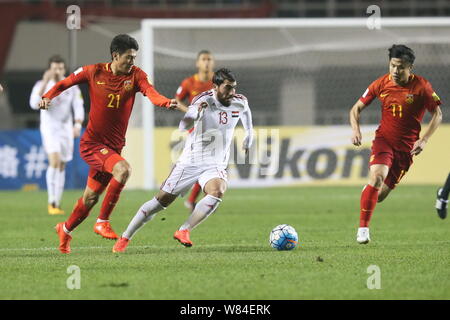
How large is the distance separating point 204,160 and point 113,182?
89 cm

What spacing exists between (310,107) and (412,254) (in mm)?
13715

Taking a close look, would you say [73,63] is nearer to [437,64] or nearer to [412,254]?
[437,64]

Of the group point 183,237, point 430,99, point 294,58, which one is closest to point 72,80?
point 183,237

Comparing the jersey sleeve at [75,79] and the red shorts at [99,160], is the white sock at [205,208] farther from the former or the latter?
the jersey sleeve at [75,79]

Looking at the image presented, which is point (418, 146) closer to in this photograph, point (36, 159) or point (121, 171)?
point (121, 171)

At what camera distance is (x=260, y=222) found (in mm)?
12695

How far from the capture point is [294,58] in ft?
71.2

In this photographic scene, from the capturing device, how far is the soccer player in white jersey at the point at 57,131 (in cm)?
1441

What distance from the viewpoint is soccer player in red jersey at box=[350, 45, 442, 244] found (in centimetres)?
963

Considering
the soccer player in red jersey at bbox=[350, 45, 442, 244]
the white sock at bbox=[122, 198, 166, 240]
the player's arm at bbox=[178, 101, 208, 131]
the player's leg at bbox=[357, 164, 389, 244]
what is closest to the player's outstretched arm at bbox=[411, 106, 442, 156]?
the soccer player in red jersey at bbox=[350, 45, 442, 244]

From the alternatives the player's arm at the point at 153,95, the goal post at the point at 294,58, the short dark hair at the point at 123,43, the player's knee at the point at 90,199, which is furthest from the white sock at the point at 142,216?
the goal post at the point at 294,58

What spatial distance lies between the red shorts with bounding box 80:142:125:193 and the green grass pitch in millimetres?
655

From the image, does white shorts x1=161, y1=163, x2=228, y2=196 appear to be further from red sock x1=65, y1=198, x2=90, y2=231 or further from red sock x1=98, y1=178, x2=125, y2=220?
red sock x1=65, y1=198, x2=90, y2=231

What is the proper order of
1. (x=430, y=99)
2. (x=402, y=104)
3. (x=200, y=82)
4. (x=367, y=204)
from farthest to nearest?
1. (x=200, y=82)
2. (x=402, y=104)
3. (x=430, y=99)
4. (x=367, y=204)
